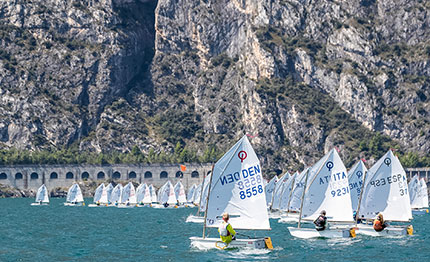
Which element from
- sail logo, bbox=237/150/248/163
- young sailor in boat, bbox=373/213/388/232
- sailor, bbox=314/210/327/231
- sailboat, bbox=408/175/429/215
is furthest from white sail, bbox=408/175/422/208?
sail logo, bbox=237/150/248/163

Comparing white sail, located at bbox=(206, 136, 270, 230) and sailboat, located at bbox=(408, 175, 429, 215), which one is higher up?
sailboat, located at bbox=(408, 175, 429, 215)

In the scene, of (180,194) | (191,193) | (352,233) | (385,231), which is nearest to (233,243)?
(352,233)

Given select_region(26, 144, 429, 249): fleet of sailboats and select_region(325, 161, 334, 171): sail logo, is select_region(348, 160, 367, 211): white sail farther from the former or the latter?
select_region(325, 161, 334, 171): sail logo

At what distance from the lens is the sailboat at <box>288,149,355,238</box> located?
75.5m

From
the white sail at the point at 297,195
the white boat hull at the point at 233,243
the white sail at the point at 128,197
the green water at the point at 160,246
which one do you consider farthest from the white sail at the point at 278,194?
the white boat hull at the point at 233,243

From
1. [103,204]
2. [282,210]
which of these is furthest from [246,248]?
[103,204]

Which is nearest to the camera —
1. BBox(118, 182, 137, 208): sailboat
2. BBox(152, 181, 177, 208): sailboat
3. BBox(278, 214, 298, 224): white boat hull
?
BBox(278, 214, 298, 224): white boat hull

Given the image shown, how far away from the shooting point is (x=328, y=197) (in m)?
76.0

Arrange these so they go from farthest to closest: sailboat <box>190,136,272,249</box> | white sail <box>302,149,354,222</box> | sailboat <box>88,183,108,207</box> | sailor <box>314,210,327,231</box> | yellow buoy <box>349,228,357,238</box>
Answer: sailboat <box>88,183,108,207</box>, white sail <box>302,149,354,222</box>, yellow buoy <box>349,228,357,238</box>, sailor <box>314,210,327,231</box>, sailboat <box>190,136,272,249</box>

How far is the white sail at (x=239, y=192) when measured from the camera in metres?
62.8

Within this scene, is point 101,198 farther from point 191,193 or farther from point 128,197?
point 191,193

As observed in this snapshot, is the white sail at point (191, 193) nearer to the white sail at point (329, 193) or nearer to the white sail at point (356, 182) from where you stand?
the white sail at point (356, 182)

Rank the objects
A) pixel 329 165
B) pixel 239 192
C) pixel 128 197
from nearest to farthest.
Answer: pixel 239 192, pixel 329 165, pixel 128 197

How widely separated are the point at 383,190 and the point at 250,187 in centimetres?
2133
